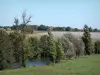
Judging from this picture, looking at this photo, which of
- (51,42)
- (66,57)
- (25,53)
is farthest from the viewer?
(66,57)

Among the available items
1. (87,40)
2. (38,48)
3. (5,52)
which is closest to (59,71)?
(5,52)

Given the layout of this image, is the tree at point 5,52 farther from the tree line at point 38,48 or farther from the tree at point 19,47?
the tree at point 19,47

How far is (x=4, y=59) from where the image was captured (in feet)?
144

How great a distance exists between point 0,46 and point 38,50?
2548 cm

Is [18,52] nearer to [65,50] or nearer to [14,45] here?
[14,45]

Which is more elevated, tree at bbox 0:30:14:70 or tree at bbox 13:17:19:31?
tree at bbox 13:17:19:31

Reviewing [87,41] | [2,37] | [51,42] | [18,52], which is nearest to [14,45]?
[18,52]

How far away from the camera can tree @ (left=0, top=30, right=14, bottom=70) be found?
44.0 metres

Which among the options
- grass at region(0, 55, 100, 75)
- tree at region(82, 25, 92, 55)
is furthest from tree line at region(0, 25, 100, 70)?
grass at region(0, 55, 100, 75)

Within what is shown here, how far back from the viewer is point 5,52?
44406 mm

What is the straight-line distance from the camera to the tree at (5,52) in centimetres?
4397

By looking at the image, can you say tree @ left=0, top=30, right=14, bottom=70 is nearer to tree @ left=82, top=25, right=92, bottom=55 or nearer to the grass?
the grass

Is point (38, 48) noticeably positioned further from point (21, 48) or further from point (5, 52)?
point (5, 52)

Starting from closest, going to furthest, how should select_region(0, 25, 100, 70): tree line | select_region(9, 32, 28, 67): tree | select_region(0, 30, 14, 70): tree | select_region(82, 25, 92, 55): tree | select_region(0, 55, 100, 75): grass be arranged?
select_region(0, 55, 100, 75): grass
select_region(0, 30, 14, 70): tree
select_region(0, 25, 100, 70): tree line
select_region(9, 32, 28, 67): tree
select_region(82, 25, 92, 55): tree
